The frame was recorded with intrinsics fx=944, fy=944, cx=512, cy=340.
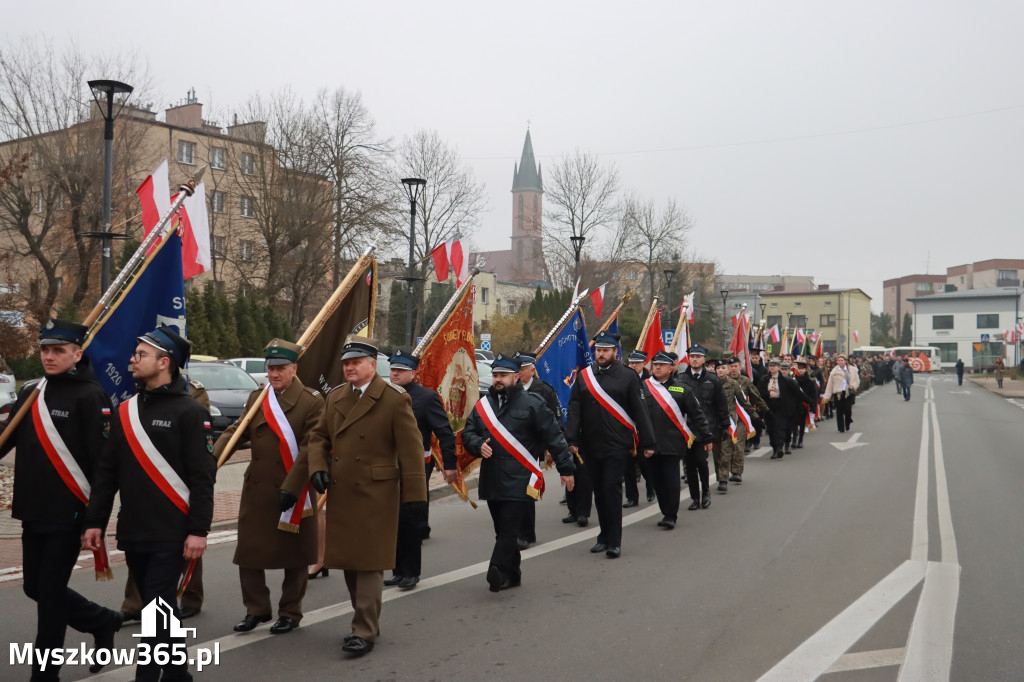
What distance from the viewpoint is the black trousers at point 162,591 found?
4.61 m

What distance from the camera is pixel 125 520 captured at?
15.4 ft

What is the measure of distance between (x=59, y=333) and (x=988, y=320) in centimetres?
11095

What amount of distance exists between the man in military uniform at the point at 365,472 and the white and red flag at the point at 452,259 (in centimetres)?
664

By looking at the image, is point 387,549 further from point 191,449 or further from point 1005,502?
point 1005,502

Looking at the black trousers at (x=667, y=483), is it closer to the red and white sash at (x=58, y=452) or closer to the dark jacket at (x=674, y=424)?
the dark jacket at (x=674, y=424)

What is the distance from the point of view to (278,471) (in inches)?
234

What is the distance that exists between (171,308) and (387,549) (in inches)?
91.4

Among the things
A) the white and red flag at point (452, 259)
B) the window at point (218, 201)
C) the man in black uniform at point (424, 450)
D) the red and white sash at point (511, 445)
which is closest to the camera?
the man in black uniform at point (424, 450)

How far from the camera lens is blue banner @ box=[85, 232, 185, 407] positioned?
19.8 ft

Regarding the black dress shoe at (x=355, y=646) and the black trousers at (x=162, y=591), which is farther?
the black dress shoe at (x=355, y=646)

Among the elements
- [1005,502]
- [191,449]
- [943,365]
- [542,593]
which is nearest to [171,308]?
[191,449]

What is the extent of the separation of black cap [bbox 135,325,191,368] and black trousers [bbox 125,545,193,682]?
3.14 ft

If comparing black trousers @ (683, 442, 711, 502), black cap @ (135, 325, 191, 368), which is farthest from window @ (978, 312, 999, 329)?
black cap @ (135, 325, 191, 368)

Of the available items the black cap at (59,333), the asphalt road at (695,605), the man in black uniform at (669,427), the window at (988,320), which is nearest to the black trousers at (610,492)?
the asphalt road at (695,605)
